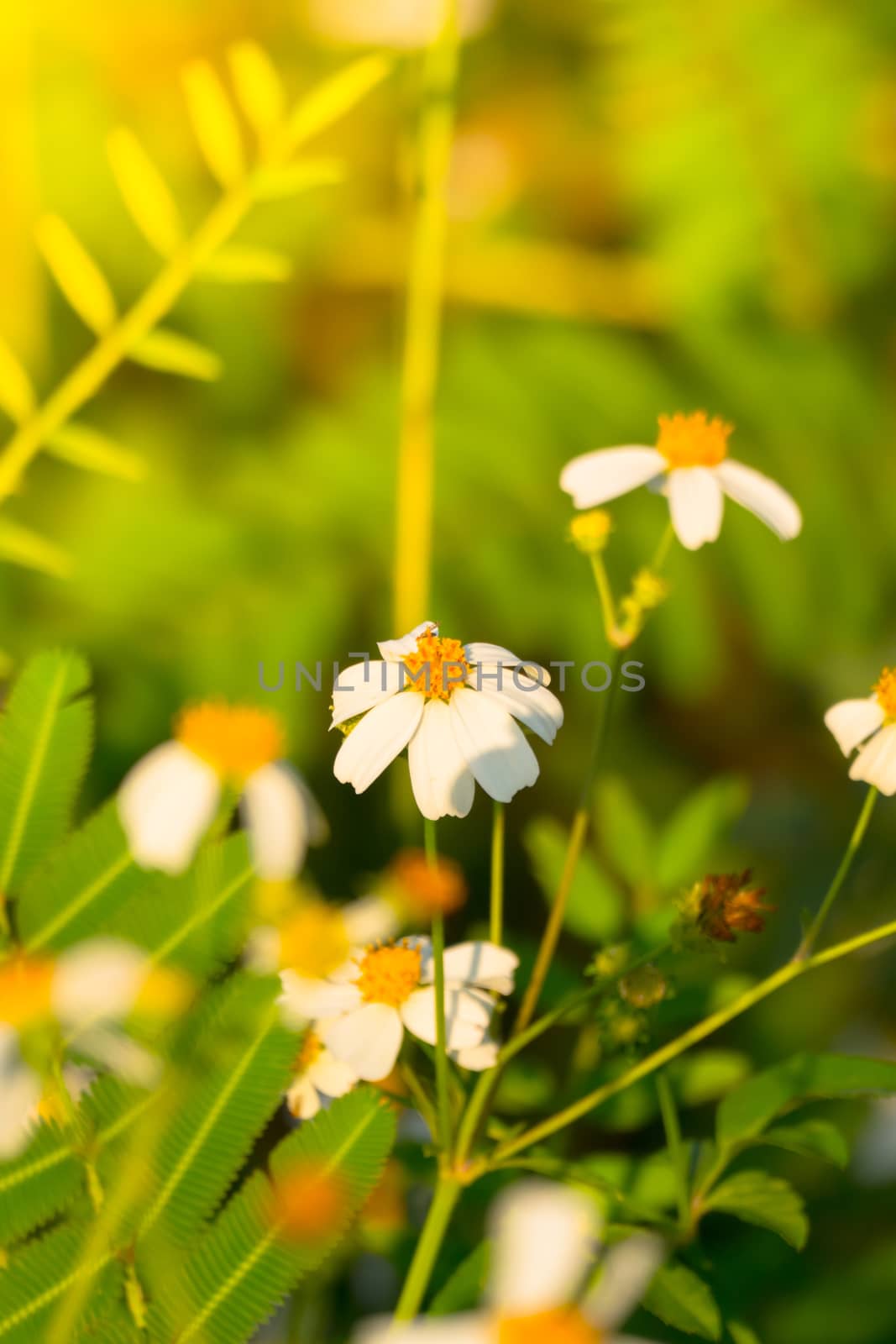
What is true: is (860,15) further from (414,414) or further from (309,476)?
(309,476)

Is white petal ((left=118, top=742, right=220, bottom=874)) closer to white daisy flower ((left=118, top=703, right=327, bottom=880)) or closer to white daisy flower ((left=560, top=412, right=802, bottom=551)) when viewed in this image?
white daisy flower ((left=118, top=703, right=327, bottom=880))

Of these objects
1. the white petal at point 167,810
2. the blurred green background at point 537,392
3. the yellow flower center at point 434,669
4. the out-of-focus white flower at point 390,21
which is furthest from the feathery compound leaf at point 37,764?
the out-of-focus white flower at point 390,21

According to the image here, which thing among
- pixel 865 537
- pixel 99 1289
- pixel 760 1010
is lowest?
pixel 99 1289

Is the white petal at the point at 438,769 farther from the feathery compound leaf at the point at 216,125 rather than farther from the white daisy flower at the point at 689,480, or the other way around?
the feathery compound leaf at the point at 216,125

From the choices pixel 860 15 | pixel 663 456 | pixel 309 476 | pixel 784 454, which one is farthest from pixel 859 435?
pixel 663 456

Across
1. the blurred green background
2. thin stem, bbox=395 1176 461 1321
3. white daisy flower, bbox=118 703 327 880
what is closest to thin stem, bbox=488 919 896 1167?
thin stem, bbox=395 1176 461 1321

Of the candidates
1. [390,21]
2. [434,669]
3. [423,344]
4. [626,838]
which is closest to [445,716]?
[434,669]
